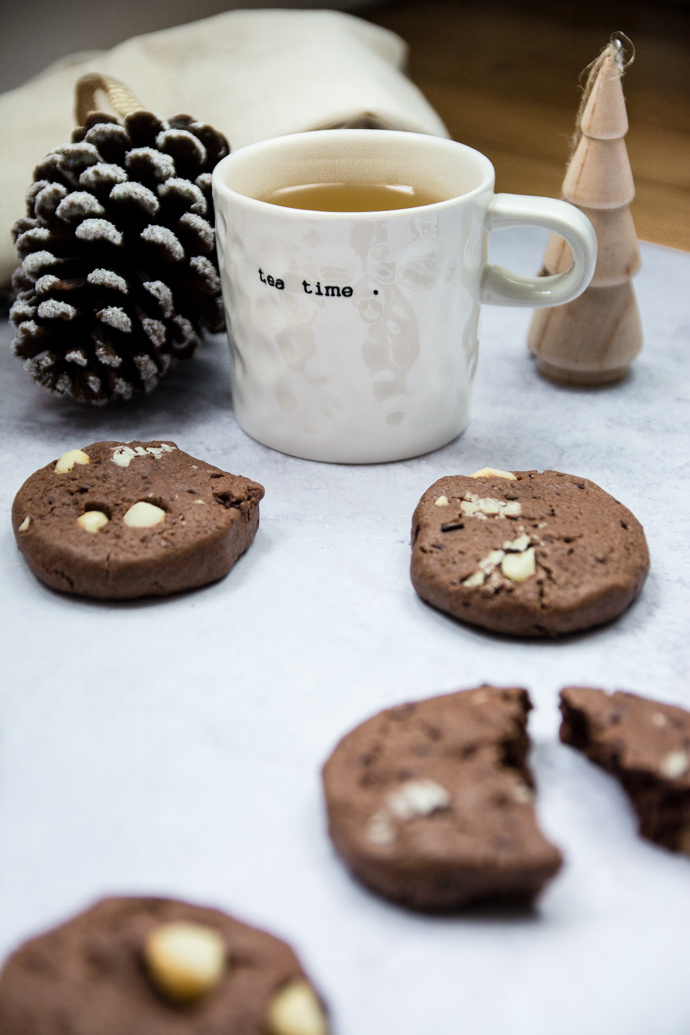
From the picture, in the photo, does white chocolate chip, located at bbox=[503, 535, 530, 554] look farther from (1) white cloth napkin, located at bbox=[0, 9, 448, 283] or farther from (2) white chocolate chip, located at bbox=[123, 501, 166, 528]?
(1) white cloth napkin, located at bbox=[0, 9, 448, 283]

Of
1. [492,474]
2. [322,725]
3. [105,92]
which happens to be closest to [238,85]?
[105,92]

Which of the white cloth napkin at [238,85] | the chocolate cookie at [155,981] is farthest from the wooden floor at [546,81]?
the chocolate cookie at [155,981]

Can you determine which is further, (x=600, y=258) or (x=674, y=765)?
(x=600, y=258)

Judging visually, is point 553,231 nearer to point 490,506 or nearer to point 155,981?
point 490,506

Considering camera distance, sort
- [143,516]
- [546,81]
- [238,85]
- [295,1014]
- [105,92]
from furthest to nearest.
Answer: [546,81]
[238,85]
[105,92]
[143,516]
[295,1014]

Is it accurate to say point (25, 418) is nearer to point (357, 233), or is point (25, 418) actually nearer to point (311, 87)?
point (357, 233)

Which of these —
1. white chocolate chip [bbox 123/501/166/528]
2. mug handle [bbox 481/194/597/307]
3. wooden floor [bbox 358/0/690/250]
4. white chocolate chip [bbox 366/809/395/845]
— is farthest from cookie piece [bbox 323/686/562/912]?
wooden floor [bbox 358/0/690/250]

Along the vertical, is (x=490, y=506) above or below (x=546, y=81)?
below
